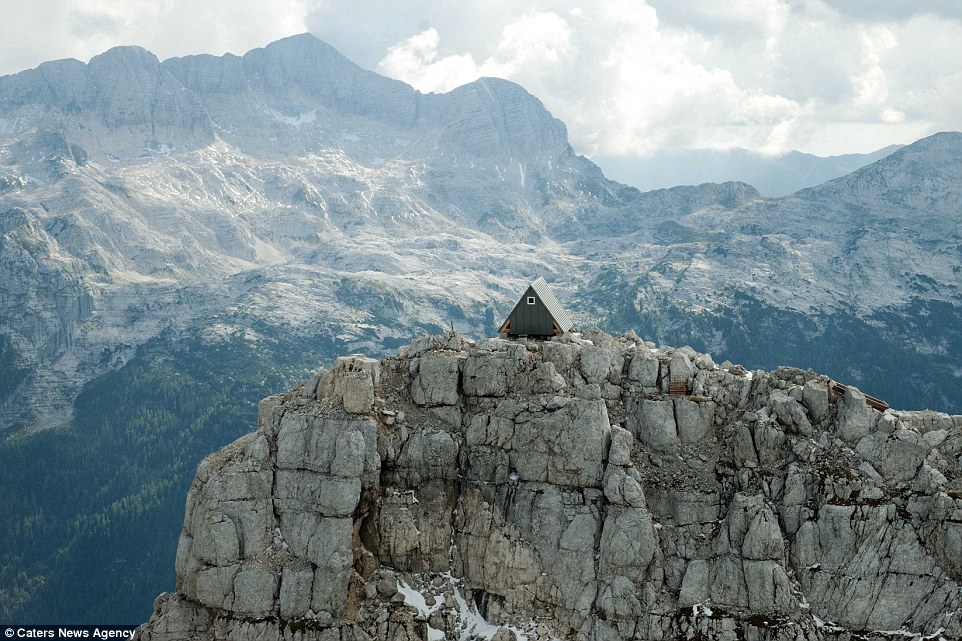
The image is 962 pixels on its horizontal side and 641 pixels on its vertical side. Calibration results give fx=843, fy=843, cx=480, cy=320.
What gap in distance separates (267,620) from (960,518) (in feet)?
228

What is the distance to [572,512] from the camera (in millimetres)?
90125

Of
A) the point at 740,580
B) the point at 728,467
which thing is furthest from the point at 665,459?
the point at 740,580

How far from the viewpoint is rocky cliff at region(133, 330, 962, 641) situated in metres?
84.4

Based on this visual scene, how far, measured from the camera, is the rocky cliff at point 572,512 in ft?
277

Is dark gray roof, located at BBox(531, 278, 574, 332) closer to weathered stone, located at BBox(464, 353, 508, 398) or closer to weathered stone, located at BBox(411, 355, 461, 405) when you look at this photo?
weathered stone, located at BBox(464, 353, 508, 398)

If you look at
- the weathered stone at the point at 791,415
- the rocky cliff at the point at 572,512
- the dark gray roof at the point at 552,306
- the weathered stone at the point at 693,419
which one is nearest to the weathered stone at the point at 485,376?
the rocky cliff at the point at 572,512

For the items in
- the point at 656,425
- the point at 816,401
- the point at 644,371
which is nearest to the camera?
the point at 816,401

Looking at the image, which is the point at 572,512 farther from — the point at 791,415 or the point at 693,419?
the point at 791,415

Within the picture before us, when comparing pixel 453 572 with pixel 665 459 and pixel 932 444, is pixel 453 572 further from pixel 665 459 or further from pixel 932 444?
pixel 932 444

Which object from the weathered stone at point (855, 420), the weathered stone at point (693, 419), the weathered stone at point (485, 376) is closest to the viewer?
the weathered stone at point (855, 420)

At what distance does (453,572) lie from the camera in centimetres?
9138

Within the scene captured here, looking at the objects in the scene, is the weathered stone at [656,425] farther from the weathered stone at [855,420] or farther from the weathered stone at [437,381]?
the weathered stone at [437,381]

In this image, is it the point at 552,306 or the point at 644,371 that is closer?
the point at 644,371

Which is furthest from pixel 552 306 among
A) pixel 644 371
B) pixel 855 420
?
pixel 855 420
